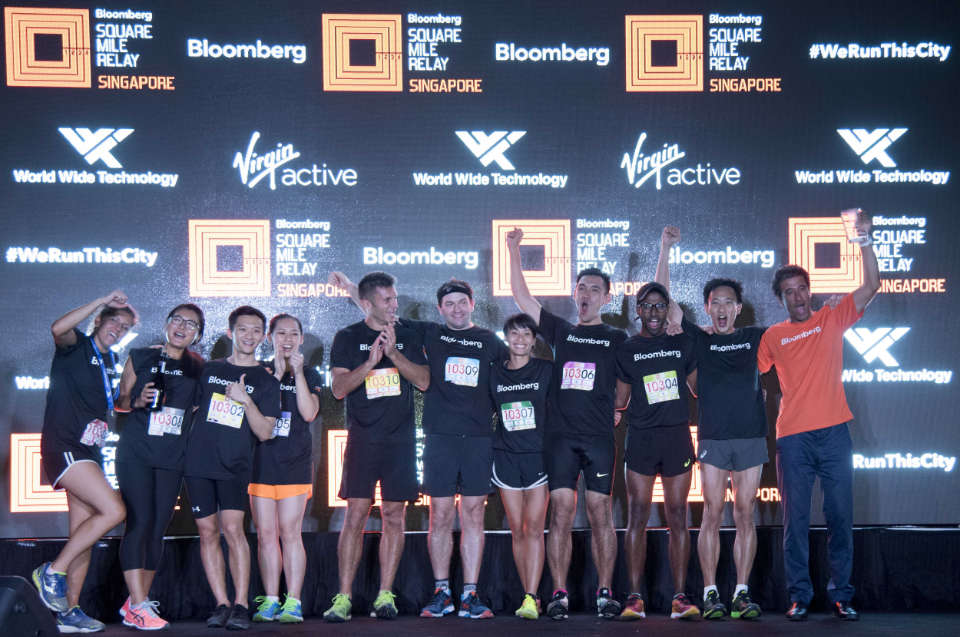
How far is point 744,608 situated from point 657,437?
0.99 meters

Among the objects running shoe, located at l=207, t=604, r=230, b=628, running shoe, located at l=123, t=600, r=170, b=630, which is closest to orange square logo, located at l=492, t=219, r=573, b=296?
running shoe, located at l=207, t=604, r=230, b=628

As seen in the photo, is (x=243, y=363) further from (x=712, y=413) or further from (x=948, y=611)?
(x=948, y=611)

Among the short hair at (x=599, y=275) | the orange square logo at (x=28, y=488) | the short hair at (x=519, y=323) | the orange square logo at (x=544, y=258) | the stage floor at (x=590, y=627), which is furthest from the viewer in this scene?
the orange square logo at (x=544, y=258)

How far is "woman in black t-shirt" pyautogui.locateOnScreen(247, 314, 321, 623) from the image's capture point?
16.3ft

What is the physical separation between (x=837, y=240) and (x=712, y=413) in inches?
67.0

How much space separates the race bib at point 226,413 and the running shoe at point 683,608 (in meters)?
2.48

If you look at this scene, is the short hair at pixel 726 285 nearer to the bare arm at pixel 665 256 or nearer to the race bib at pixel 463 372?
the bare arm at pixel 665 256

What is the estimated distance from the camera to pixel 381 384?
5207 millimetres

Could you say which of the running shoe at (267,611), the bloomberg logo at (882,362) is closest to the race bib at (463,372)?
the running shoe at (267,611)

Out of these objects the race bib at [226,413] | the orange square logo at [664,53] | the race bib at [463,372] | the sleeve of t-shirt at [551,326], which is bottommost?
the race bib at [226,413]

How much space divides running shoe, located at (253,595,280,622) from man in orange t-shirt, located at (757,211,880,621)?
269cm

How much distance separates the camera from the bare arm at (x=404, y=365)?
507 cm

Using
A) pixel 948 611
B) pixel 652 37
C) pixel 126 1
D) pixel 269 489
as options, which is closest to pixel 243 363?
pixel 269 489

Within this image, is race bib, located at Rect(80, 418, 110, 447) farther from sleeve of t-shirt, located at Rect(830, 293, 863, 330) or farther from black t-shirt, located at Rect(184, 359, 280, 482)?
sleeve of t-shirt, located at Rect(830, 293, 863, 330)
